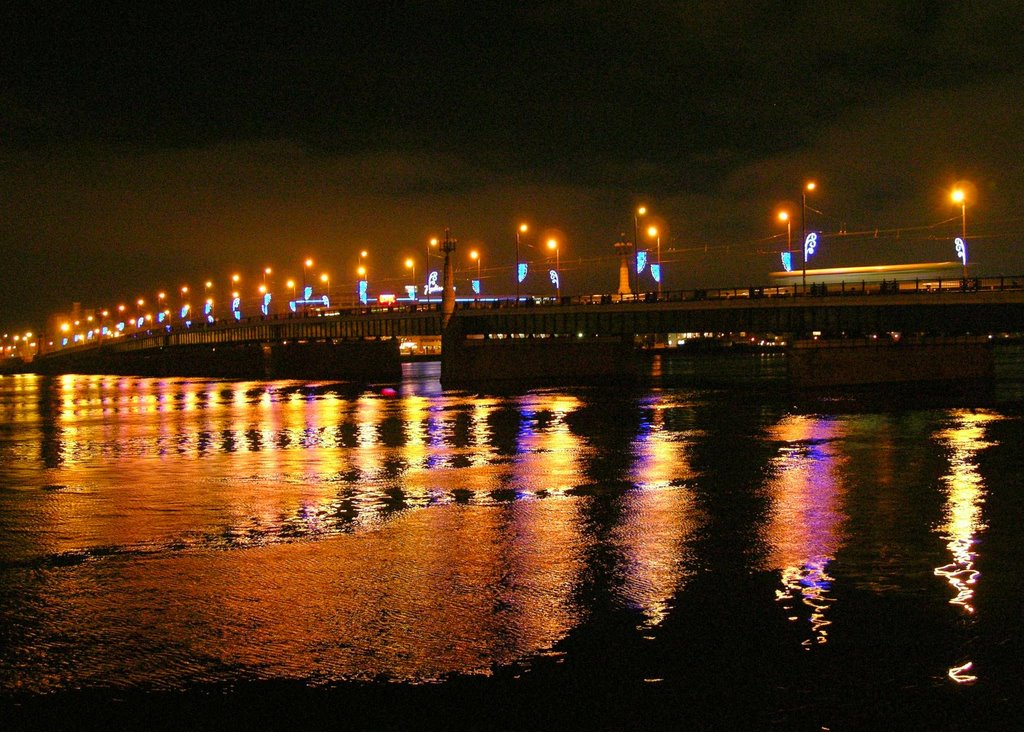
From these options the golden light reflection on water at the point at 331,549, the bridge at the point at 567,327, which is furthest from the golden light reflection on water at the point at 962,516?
the bridge at the point at 567,327

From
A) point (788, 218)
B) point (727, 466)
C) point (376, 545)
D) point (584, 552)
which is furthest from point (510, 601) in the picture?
point (788, 218)

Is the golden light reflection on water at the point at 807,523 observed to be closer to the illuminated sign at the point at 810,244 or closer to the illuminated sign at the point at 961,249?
the illuminated sign at the point at 961,249

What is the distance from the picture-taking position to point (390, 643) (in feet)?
42.8

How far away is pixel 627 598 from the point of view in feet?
49.8

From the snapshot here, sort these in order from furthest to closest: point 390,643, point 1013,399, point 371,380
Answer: point 371,380 < point 1013,399 < point 390,643

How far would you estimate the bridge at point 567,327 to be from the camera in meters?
72.2

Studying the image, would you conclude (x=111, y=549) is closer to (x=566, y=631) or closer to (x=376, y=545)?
(x=376, y=545)

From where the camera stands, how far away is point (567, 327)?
95.7 metres

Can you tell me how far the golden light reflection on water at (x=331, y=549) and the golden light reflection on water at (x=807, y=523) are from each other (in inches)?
67.9

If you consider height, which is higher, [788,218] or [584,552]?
[788,218]

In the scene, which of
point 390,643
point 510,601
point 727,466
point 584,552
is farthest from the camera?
point 727,466

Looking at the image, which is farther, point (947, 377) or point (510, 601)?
point (947, 377)

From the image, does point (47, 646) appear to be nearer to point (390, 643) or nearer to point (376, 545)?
point (390, 643)

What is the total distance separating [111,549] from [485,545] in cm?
674
